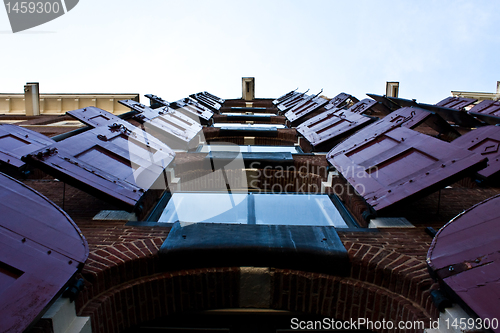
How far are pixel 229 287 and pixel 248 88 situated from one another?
26.9 meters

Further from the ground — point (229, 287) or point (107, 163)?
point (107, 163)

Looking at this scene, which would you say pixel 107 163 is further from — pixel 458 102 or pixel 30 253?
pixel 458 102

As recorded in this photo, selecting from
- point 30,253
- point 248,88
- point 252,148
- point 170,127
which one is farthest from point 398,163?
point 248,88

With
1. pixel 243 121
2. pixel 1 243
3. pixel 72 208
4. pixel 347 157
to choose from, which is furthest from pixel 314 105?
pixel 1 243

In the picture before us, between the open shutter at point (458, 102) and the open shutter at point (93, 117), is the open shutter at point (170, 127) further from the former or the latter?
the open shutter at point (458, 102)

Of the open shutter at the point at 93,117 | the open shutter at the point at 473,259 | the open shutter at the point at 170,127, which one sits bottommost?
the open shutter at the point at 473,259

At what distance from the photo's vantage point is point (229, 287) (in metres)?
3.70

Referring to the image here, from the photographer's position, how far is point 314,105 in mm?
14445

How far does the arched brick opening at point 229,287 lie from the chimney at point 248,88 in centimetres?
2642

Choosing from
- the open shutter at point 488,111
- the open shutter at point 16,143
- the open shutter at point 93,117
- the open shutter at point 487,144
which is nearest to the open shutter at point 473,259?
the open shutter at point 487,144

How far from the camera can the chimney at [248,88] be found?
29.2 metres

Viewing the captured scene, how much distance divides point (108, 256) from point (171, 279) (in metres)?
0.75

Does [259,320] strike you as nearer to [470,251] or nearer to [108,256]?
[108,256]

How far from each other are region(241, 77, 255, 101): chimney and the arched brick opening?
26420 mm
